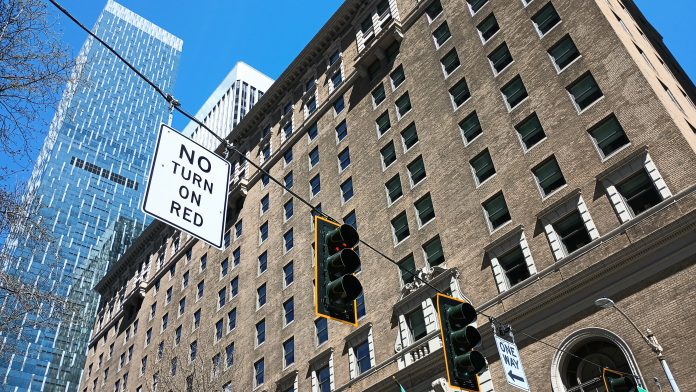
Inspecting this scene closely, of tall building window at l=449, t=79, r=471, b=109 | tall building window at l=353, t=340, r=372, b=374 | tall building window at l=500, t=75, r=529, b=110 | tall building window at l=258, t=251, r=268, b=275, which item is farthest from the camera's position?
tall building window at l=258, t=251, r=268, b=275

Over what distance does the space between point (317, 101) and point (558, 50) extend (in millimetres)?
23653

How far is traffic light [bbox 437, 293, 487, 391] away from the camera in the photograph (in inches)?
423

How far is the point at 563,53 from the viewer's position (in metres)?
30.3

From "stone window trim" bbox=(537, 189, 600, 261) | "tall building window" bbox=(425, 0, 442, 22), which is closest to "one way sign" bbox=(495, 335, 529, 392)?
"stone window trim" bbox=(537, 189, 600, 261)

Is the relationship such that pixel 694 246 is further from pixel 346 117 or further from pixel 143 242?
pixel 143 242

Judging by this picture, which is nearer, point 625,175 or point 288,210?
point 625,175

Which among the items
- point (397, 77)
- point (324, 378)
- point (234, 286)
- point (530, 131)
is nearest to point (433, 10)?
point (397, 77)

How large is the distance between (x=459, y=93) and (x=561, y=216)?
11755 millimetres

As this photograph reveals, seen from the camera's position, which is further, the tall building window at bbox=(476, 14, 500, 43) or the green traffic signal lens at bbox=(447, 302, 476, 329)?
the tall building window at bbox=(476, 14, 500, 43)

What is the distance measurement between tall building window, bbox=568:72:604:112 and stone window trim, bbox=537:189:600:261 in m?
4.64

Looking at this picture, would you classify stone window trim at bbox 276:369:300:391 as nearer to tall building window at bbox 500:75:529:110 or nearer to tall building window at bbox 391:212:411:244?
tall building window at bbox 391:212:411:244

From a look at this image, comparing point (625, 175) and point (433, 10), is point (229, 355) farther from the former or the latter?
point (625, 175)

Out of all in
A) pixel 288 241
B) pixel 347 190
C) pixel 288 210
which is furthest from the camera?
pixel 288 210

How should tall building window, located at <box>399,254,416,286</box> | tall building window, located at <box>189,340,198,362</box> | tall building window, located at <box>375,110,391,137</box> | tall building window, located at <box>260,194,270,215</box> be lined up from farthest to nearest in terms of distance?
tall building window, located at <box>260,194,270,215</box> → tall building window, located at <box>189,340,198,362</box> → tall building window, located at <box>375,110,391,137</box> → tall building window, located at <box>399,254,416,286</box>
